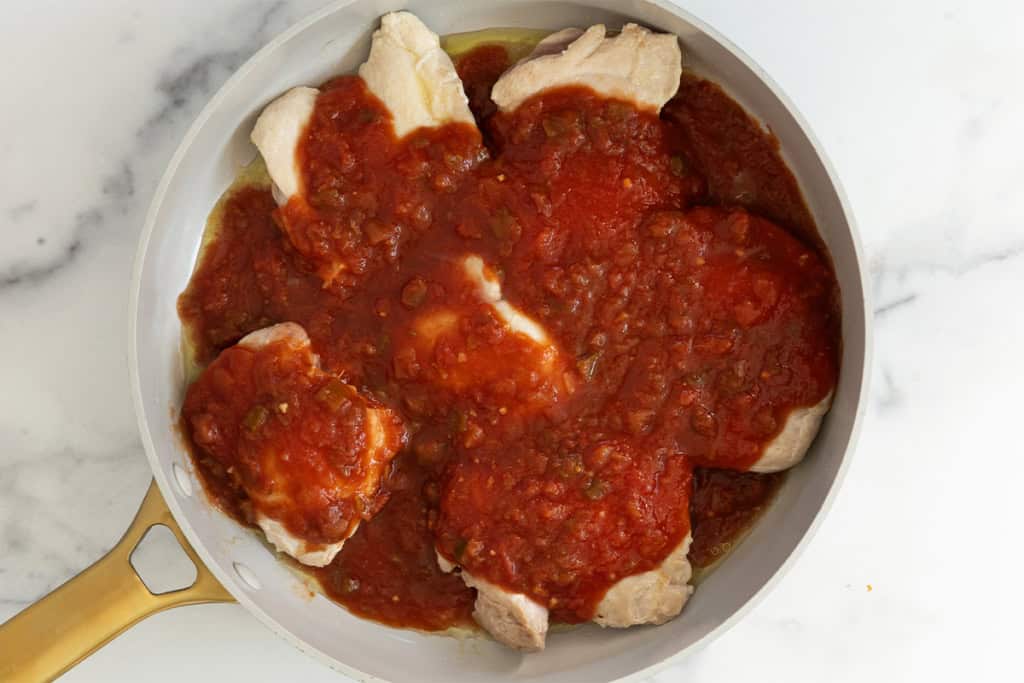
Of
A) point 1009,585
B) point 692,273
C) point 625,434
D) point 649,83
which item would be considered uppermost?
point 649,83

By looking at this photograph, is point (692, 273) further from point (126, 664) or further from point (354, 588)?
point (126, 664)

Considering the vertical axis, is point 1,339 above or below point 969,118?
above

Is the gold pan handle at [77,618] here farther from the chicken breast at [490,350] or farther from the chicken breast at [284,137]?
the chicken breast at [284,137]

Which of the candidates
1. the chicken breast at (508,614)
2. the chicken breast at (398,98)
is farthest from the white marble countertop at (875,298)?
the chicken breast at (508,614)

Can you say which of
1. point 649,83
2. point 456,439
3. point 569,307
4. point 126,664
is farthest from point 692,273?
point 126,664

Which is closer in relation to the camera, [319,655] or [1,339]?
[319,655]

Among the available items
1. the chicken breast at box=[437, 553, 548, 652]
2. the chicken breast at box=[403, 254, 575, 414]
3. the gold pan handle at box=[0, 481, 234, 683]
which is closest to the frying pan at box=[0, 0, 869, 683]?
the gold pan handle at box=[0, 481, 234, 683]

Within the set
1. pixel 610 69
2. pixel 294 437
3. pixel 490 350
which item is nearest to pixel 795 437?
pixel 490 350

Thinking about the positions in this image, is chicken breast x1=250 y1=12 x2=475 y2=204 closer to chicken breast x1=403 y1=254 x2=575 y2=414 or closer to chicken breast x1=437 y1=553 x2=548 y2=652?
chicken breast x1=403 y1=254 x2=575 y2=414
